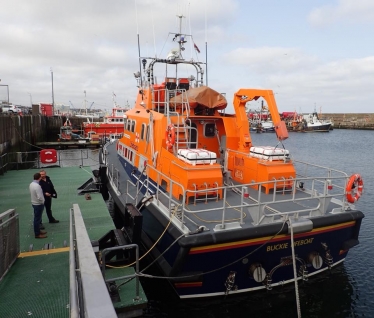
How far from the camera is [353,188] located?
606cm

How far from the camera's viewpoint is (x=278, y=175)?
712cm

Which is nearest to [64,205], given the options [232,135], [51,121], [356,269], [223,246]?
[232,135]

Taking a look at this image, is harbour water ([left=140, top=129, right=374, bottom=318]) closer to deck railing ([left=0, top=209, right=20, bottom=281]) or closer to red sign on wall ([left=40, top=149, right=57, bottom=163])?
deck railing ([left=0, top=209, right=20, bottom=281])

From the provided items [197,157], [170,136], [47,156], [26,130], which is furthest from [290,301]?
[26,130]

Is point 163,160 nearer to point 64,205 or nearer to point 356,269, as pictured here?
point 64,205

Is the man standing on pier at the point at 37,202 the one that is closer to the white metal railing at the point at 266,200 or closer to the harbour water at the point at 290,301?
the white metal railing at the point at 266,200

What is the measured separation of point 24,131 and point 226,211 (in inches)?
982

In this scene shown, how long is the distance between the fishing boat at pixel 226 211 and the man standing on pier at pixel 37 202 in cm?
170

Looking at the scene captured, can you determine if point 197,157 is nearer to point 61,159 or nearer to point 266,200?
point 266,200

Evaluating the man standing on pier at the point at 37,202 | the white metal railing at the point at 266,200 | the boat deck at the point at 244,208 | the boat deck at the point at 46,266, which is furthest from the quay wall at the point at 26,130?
the boat deck at the point at 244,208

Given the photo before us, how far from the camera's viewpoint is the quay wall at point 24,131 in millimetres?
18672

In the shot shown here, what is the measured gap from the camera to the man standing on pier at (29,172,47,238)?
6309 millimetres

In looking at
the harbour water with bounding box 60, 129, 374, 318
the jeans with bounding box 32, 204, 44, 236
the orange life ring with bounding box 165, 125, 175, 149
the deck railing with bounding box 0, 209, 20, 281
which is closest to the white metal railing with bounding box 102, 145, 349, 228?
the orange life ring with bounding box 165, 125, 175, 149

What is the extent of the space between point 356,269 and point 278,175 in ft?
10.0
